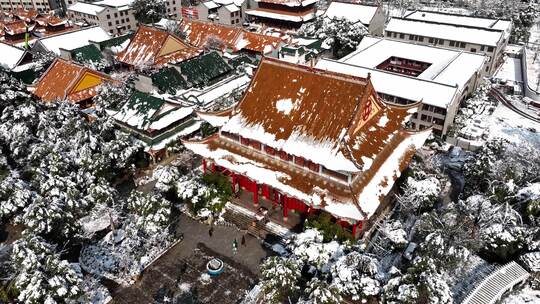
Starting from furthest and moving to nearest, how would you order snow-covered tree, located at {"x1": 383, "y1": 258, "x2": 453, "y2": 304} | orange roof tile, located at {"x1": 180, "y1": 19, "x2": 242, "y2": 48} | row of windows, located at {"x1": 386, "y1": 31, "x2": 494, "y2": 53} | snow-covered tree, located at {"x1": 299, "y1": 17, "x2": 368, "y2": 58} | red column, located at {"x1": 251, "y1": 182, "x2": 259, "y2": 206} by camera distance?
snow-covered tree, located at {"x1": 299, "y1": 17, "x2": 368, "y2": 58} < orange roof tile, located at {"x1": 180, "y1": 19, "x2": 242, "y2": 48} < row of windows, located at {"x1": 386, "y1": 31, "x2": 494, "y2": 53} < red column, located at {"x1": 251, "y1": 182, "x2": 259, "y2": 206} < snow-covered tree, located at {"x1": 383, "y1": 258, "x2": 453, "y2": 304}

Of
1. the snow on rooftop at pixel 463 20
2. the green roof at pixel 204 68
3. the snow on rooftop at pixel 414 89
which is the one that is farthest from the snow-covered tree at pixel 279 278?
the snow on rooftop at pixel 463 20

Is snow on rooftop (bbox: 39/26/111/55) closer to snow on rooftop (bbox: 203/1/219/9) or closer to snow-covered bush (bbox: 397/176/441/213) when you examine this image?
snow on rooftop (bbox: 203/1/219/9)

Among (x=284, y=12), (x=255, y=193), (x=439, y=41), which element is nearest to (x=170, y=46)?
(x=255, y=193)

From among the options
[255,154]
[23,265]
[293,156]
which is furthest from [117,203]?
[293,156]

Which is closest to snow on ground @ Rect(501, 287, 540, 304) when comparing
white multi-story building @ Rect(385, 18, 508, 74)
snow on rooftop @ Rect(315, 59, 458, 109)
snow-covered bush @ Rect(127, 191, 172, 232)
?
snow on rooftop @ Rect(315, 59, 458, 109)

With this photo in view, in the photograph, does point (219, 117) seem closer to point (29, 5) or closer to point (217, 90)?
point (217, 90)

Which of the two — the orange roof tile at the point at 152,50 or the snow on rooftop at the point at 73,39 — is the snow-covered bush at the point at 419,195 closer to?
the orange roof tile at the point at 152,50

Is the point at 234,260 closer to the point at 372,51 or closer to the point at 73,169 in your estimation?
the point at 73,169
